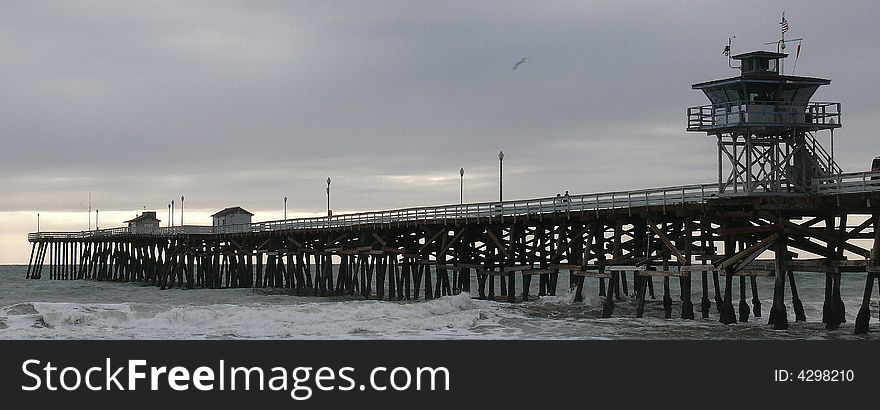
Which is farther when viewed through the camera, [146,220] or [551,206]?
[146,220]

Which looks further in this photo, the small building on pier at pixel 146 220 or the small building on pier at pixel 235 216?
the small building on pier at pixel 146 220

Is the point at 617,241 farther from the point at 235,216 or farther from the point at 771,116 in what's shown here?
the point at 235,216

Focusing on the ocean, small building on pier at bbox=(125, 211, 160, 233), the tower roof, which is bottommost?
the ocean

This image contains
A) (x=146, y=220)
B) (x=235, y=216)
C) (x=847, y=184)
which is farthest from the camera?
(x=146, y=220)

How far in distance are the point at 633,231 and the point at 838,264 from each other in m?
10.5

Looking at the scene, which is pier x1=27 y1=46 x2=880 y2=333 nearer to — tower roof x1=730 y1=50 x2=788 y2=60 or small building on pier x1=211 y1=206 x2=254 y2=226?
tower roof x1=730 y1=50 x2=788 y2=60

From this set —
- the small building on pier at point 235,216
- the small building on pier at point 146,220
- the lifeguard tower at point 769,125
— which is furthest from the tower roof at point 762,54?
the small building on pier at point 146,220

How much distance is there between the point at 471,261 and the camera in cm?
5819

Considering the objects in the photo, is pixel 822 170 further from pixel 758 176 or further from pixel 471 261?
pixel 471 261

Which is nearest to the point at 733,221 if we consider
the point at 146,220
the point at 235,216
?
the point at 235,216

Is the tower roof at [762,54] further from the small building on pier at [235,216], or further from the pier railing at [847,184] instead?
the small building on pier at [235,216]

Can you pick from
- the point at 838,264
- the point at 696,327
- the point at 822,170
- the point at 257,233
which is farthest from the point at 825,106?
the point at 257,233

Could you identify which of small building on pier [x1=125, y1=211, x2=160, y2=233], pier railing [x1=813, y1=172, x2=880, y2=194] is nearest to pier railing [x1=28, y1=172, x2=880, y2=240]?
pier railing [x1=813, y1=172, x2=880, y2=194]

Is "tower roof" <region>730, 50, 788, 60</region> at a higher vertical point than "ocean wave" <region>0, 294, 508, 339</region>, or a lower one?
higher
